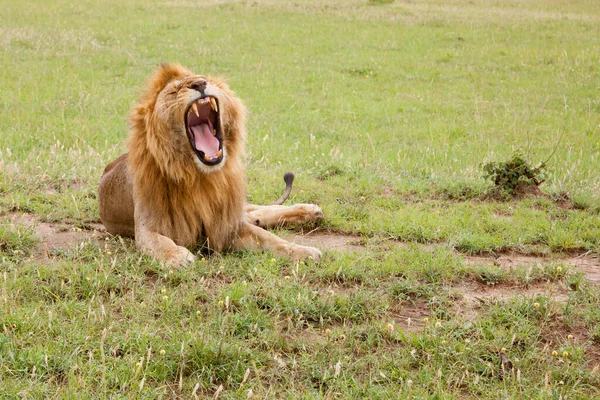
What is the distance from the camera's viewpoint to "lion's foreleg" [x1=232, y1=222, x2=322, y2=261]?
5.19 meters

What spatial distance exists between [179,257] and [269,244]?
0.75 m

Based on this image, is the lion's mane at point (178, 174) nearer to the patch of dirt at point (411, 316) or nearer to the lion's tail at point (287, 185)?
the lion's tail at point (287, 185)

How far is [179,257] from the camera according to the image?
16.1 ft

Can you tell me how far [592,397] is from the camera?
11.4 ft

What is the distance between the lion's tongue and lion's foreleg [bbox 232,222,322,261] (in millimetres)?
645

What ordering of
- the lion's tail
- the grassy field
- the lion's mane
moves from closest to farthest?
the grassy field < the lion's mane < the lion's tail

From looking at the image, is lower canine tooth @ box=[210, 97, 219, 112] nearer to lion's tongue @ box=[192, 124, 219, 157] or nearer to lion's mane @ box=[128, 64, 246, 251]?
lion's mane @ box=[128, 64, 246, 251]

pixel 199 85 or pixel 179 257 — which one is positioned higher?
pixel 199 85

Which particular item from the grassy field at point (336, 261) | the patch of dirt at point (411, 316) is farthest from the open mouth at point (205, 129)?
the patch of dirt at point (411, 316)

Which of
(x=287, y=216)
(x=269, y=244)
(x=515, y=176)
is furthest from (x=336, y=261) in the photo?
(x=515, y=176)

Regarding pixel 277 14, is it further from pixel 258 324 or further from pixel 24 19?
pixel 258 324

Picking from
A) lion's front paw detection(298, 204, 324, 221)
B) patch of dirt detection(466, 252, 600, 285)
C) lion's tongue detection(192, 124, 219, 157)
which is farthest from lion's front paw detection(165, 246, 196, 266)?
patch of dirt detection(466, 252, 600, 285)

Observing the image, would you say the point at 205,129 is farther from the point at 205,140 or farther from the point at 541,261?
the point at 541,261

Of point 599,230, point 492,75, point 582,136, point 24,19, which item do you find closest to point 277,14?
point 24,19
